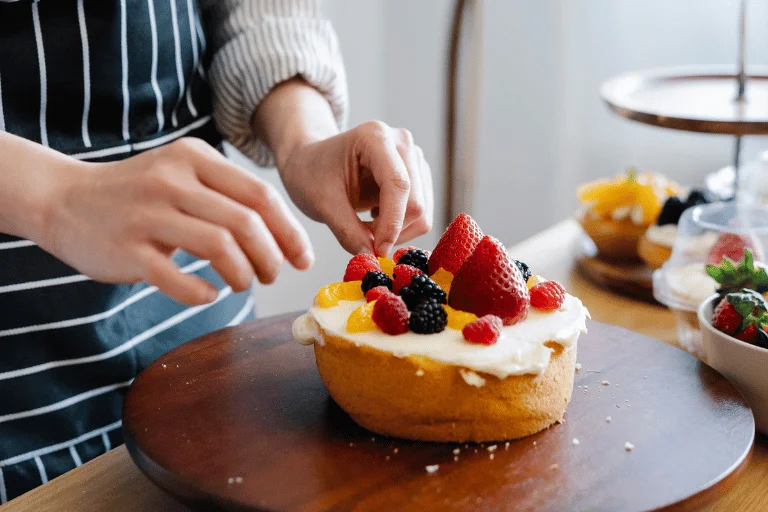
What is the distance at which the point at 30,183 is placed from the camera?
863 mm

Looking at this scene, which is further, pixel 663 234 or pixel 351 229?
pixel 663 234

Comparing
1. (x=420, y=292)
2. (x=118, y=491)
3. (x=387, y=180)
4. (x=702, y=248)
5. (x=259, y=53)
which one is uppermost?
(x=259, y=53)

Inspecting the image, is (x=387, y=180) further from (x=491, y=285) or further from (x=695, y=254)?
(x=695, y=254)

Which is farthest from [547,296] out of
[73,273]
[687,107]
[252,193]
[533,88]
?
[533,88]

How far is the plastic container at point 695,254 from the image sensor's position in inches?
54.4

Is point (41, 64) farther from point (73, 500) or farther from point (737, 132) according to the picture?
point (737, 132)

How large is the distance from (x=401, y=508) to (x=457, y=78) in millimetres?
2099

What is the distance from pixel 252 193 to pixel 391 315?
0.84 ft

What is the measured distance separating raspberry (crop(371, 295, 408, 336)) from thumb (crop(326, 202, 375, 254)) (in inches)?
7.7

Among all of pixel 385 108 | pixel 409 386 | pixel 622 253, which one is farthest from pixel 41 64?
pixel 385 108

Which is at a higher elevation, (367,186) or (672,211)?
(367,186)

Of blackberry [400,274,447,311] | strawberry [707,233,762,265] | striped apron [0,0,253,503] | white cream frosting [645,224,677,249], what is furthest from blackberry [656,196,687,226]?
striped apron [0,0,253,503]

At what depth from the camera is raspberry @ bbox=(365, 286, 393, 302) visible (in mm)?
1061

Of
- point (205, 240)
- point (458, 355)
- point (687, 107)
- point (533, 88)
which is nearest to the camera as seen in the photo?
point (205, 240)
